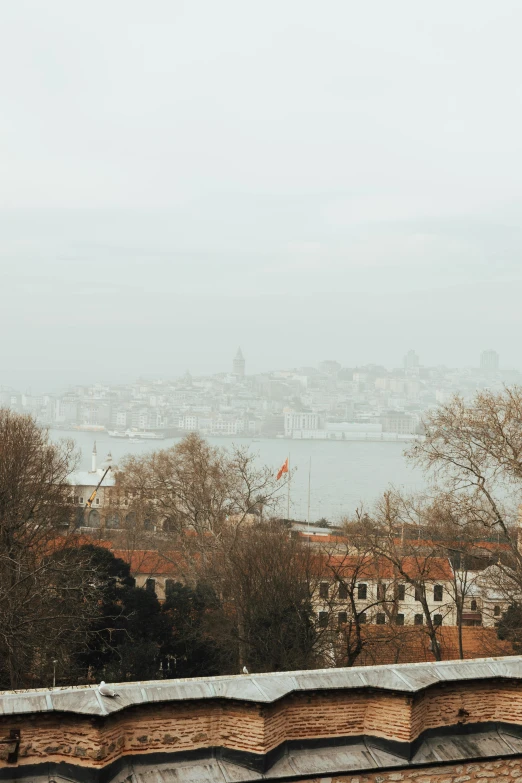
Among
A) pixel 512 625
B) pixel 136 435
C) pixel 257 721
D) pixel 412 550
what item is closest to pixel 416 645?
pixel 412 550

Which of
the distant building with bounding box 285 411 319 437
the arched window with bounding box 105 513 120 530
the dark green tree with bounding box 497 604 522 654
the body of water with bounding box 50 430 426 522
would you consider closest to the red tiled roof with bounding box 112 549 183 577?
the body of water with bounding box 50 430 426 522

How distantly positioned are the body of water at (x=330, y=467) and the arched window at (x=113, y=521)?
12.8 feet

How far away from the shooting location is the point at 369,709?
4617 millimetres

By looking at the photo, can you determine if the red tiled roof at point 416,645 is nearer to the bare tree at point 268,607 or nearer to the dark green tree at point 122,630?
the bare tree at point 268,607

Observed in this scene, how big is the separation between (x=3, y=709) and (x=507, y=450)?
1092cm

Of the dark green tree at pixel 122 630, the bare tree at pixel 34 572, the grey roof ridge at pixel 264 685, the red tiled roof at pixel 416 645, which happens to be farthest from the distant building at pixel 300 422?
the grey roof ridge at pixel 264 685

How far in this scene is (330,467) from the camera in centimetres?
11050

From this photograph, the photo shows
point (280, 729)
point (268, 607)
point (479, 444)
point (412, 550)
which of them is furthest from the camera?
point (412, 550)

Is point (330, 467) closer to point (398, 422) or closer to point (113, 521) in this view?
point (113, 521)

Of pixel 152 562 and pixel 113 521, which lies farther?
pixel 113 521

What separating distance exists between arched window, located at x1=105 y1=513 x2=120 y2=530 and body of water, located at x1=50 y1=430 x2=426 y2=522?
390 centimetres

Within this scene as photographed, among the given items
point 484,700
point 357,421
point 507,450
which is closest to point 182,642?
point 507,450

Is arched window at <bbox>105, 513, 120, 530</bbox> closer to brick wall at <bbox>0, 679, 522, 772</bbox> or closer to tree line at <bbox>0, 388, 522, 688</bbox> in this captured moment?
tree line at <bbox>0, 388, 522, 688</bbox>

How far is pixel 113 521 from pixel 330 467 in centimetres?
7790
